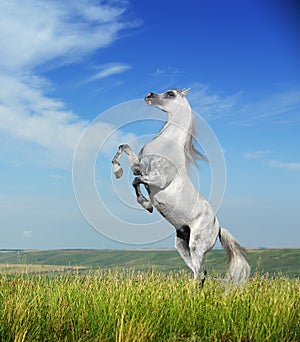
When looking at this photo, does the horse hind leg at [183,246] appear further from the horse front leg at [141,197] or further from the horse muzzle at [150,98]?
the horse muzzle at [150,98]

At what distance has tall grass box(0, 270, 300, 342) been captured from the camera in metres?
4.67

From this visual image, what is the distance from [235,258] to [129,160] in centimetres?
224

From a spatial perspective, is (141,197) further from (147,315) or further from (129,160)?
(147,315)

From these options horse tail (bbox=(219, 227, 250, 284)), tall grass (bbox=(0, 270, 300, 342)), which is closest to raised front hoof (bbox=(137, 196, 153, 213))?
tall grass (bbox=(0, 270, 300, 342))

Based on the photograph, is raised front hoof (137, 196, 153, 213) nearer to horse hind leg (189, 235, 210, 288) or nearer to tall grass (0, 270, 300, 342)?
horse hind leg (189, 235, 210, 288)

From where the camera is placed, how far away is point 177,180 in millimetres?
6617

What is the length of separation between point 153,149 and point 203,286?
6.31 ft

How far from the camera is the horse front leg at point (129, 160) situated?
6496mm

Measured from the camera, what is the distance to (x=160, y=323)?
17.0ft

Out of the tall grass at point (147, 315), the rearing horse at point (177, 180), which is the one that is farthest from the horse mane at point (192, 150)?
the tall grass at point (147, 315)

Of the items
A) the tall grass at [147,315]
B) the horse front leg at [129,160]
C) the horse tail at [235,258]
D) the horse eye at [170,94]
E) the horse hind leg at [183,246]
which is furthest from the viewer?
the horse tail at [235,258]

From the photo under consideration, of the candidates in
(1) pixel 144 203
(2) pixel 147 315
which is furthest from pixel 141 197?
(2) pixel 147 315

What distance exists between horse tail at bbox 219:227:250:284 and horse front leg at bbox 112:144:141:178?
1711 mm

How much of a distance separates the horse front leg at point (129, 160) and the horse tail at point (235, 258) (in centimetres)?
171
